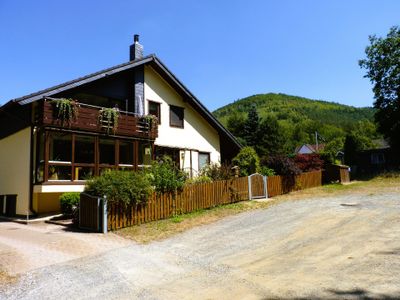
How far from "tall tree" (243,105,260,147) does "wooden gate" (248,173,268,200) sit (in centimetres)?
3495

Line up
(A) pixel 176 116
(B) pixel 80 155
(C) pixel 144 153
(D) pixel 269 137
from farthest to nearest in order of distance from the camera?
(D) pixel 269 137
(A) pixel 176 116
(C) pixel 144 153
(B) pixel 80 155

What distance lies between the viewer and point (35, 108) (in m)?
18.0

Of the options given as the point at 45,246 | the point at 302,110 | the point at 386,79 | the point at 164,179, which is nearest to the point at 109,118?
the point at 164,179

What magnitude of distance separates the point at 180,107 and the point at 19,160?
10.4 metres

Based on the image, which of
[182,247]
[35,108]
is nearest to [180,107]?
[35,108]

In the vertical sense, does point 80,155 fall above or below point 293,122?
below

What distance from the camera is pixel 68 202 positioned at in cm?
1662

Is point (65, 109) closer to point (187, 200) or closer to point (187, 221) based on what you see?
point (187, 200)

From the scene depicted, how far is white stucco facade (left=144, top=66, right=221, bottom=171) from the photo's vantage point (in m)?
23.7

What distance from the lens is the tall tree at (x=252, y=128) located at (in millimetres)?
56031

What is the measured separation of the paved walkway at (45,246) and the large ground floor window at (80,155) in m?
3.28

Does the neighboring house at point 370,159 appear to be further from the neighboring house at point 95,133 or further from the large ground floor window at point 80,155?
the large ground floor window at point 80,155

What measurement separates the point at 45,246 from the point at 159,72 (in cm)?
1507

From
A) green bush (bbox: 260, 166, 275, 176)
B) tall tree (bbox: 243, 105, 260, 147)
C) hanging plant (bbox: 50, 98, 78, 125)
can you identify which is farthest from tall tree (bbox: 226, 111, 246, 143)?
hanging plant (bbox: 50, 98, 78, 125)
